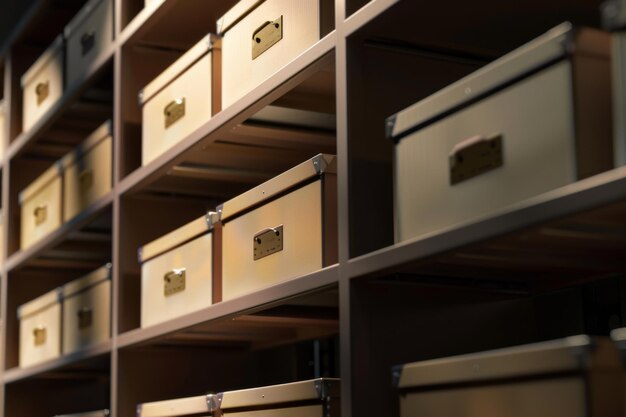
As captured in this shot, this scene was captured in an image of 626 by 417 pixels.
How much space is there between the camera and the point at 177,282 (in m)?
2.04

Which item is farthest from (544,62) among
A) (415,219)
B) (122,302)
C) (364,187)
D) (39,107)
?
(39,107)

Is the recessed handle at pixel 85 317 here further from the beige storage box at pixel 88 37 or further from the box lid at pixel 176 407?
the beige storage box at pixel 88 37

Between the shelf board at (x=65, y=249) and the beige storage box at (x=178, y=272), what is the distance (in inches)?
10.4

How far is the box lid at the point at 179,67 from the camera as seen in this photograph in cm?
194

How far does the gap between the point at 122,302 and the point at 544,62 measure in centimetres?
138

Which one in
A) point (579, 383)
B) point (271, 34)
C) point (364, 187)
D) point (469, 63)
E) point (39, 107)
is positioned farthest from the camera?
point (39, 107)

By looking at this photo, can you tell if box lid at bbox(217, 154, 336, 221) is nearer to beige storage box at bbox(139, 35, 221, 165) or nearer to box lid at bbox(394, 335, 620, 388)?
beige storage box at bbox(139, 35, 221, 165)

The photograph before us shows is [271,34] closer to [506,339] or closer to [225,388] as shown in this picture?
[506,339]

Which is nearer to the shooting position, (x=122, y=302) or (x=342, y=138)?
(x=342, y=138)

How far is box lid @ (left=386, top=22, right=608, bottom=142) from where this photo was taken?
1097 millimetres

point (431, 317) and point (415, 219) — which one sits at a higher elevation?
point (415, 219)

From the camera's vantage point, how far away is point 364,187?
1.44 m

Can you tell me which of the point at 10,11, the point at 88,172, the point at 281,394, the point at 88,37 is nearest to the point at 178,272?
the point at 281,394

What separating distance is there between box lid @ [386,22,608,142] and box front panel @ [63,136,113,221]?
1227mm
